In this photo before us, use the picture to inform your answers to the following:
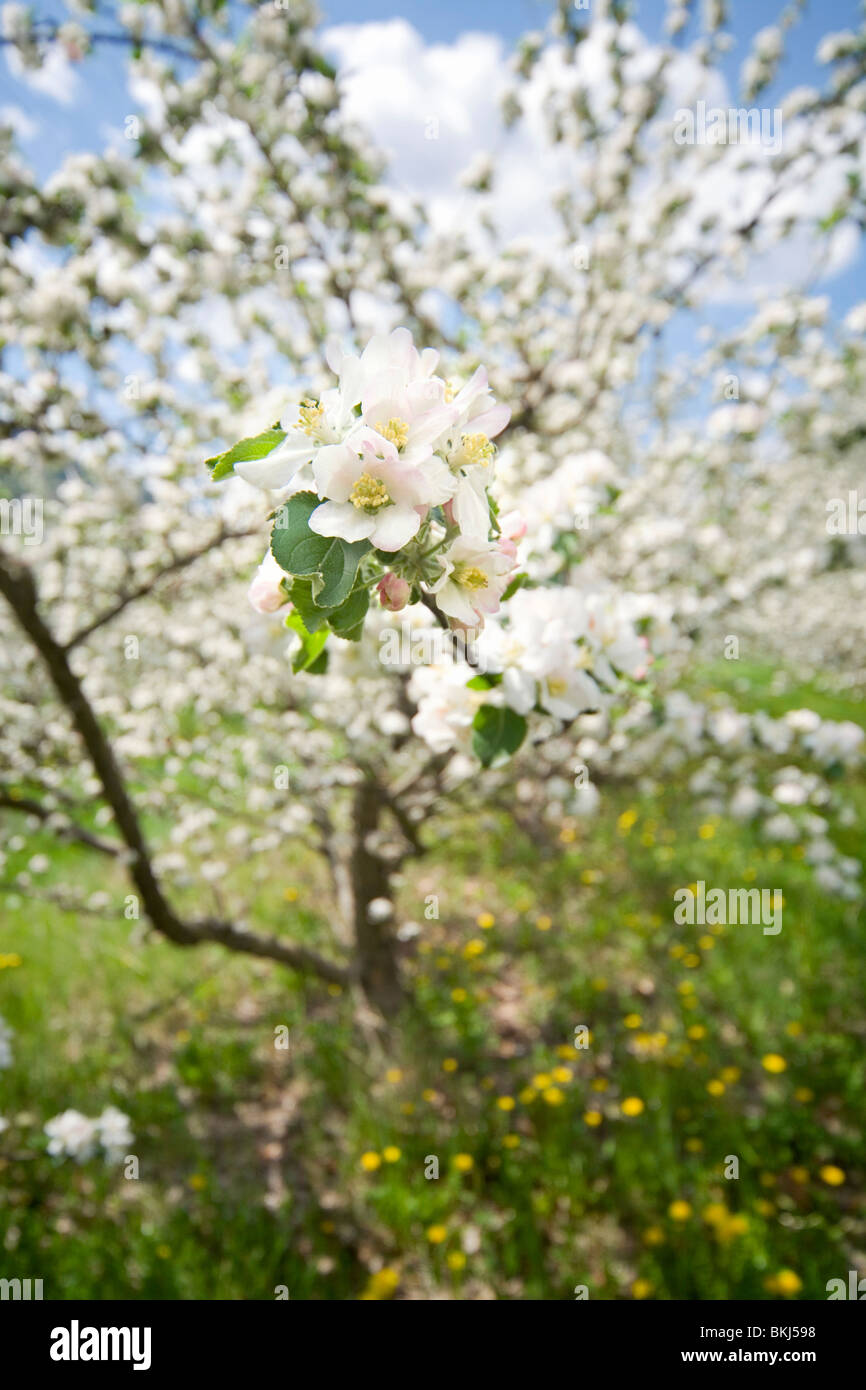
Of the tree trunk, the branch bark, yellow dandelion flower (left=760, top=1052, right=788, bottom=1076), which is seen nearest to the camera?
the branch bark

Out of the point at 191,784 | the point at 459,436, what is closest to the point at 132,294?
the point at 459,436

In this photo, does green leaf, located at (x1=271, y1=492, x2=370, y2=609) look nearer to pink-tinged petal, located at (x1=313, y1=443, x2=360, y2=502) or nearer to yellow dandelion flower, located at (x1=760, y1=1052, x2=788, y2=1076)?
pink-tinged petal, located at (x1=313, y1=443, x2=360, y2=502)

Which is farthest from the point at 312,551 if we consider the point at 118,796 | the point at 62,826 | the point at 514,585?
the point at 62,826

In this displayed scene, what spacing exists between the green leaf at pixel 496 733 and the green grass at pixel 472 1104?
176 centimetres

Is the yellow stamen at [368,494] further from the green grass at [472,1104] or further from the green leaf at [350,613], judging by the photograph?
the green grass at [472,1104]

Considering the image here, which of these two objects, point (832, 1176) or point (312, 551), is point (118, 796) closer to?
point (312, 551)

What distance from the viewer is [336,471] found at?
639mm

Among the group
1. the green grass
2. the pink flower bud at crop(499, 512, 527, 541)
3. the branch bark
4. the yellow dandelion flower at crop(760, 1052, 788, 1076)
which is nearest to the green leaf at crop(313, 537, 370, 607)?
the pink flower bud at crop(499, 512, 527, 541)

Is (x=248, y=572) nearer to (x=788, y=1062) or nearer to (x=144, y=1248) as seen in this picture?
(x=144, y=1248)

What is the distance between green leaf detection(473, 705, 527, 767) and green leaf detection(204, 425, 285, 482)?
1.64 feet

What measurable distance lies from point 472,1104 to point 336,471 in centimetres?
259

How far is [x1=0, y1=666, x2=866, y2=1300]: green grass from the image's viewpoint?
203 cm

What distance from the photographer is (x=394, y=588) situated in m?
0.71

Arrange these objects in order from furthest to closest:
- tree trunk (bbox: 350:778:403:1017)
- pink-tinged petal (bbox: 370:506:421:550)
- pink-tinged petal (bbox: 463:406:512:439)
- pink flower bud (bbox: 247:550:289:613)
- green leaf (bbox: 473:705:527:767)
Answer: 1. tree trunk (bbox: 350:778:403:1017)
2. green leaf (bbox: 473:705:527:767)
3. pink flower bud (bbox: 247:550:289:613)
4. pink-tinged petal (bbox: 463:406:512:439)
5. pink-tinged petal (bbox: 370:506:421:550)
